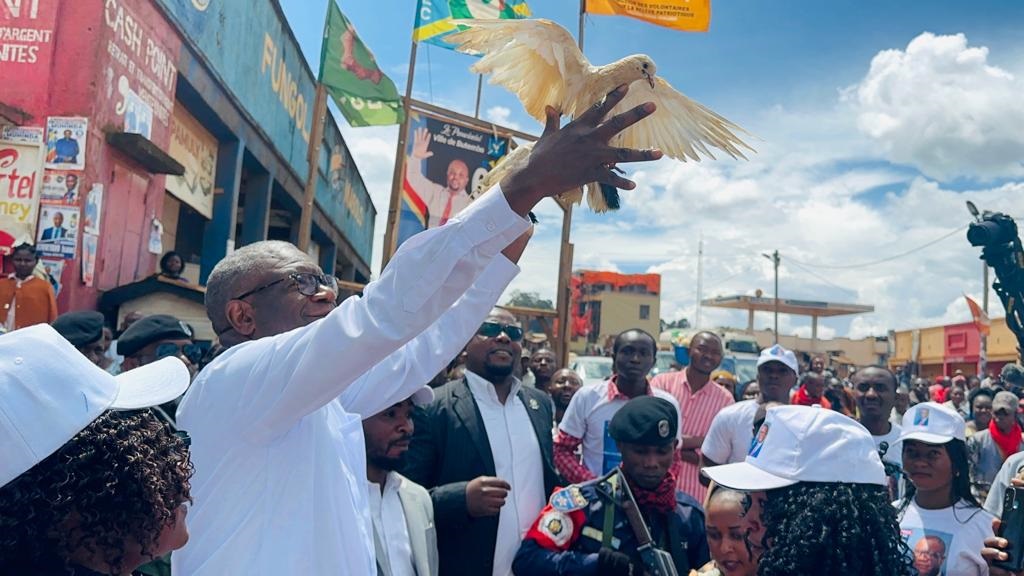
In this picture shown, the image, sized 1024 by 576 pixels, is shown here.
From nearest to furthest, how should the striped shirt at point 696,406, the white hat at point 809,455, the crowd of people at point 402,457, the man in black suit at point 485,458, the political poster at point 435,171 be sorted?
the crowd of people at point 402,457 < the white hat at point 809,455 < the man in black suit at point 485,458 < the striped shirt at point 696,406 < the political poster at point 435,171

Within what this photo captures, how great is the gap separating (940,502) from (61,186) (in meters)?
6.85

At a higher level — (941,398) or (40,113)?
(40,113)

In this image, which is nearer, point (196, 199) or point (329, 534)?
point (329, 534)

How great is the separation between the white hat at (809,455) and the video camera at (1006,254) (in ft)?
7.22

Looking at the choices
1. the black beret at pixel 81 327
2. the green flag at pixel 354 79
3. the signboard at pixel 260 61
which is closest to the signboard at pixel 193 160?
the signboard at pixel 260 61

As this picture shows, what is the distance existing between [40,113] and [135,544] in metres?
6.52

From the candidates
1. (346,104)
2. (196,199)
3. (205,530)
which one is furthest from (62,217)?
(205,530)

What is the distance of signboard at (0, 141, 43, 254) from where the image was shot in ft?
20.0

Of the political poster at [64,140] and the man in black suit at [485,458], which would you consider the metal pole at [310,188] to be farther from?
the man in black suit at [485,458]

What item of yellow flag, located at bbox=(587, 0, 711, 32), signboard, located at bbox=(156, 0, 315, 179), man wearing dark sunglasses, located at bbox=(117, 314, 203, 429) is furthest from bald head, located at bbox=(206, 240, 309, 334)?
yellow flag, located at bbox=(587, 0, 711, 32)

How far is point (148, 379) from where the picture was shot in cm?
129

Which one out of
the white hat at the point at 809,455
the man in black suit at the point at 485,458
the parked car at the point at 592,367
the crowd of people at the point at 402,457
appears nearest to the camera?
the crowd of people at the point at 402,457

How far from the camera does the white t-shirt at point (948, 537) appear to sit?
2.71 metres

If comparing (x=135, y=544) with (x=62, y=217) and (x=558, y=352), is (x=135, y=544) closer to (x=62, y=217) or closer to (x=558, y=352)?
(x=62, y=217)
